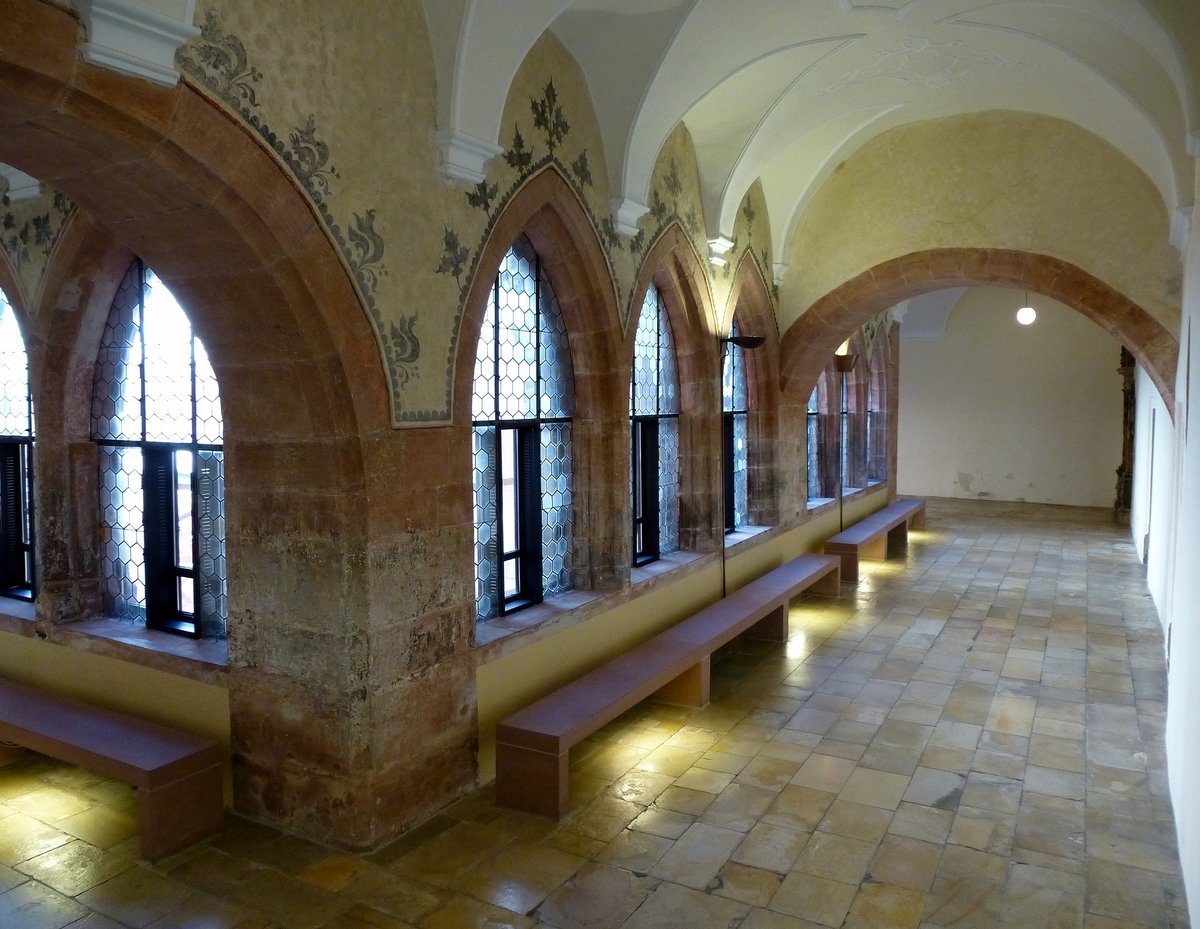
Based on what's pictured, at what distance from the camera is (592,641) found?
5176mm

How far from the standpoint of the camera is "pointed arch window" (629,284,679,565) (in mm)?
6445

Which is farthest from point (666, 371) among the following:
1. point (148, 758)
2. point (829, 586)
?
point (148, 758)

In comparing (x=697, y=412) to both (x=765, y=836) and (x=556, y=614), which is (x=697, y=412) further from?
(x=765, y=836)

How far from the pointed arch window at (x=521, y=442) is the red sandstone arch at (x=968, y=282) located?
3611 millimetres

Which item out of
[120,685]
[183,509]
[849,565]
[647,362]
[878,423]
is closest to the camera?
[120,685]

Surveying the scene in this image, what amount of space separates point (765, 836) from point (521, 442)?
244 cm

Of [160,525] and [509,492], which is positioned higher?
[509,492]

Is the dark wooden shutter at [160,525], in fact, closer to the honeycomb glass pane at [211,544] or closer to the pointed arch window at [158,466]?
the pointed arch window at [158,466]

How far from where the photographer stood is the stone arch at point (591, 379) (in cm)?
499

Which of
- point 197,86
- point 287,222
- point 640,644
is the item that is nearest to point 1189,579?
point 640,644

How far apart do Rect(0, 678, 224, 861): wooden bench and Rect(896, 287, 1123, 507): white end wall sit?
13.8 meters

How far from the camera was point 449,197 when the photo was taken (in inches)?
153

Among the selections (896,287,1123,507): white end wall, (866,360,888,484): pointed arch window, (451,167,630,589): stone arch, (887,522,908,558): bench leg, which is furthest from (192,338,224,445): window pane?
(896,287,1123,507): white end wall

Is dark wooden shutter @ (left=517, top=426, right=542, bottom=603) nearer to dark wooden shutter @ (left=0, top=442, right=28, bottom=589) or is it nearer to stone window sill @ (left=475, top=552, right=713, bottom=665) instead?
stone window sill @ (left=475, top=552, right=713, bottom=665)
